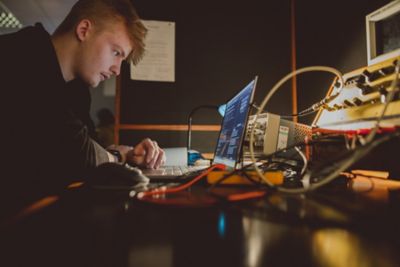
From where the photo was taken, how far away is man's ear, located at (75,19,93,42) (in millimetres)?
1119

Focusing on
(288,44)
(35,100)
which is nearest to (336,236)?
(35,100)

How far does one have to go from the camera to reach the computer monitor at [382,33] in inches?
42.0

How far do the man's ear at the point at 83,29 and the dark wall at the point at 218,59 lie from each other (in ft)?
2.30

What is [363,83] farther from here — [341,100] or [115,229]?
[115,229]

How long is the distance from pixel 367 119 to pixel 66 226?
0.74 metres

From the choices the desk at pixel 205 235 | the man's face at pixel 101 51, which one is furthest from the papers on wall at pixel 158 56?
the desk at pixel 205 235

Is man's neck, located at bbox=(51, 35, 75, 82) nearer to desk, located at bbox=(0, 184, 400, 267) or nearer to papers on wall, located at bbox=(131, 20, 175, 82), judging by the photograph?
papers on wall, located at bbox=(131, 20, 175, 82)

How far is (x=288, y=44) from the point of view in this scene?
2006 millimetres

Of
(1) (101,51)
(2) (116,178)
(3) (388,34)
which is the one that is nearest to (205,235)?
(2) (116,178)

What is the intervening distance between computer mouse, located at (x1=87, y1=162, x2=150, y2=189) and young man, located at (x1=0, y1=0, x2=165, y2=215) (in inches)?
4.7

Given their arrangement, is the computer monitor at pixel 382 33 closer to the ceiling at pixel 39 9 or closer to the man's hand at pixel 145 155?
the man's hand at pixel 145 155

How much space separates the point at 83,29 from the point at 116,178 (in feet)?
2.81

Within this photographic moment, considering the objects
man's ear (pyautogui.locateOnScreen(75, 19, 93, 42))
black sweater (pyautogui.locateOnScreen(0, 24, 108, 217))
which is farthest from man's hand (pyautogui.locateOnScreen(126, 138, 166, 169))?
man's ear (pyautogui.locateOnScreen(75, 19, 93, 42))

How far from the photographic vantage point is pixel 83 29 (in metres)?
1.13
